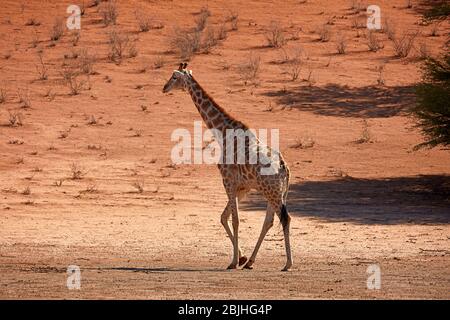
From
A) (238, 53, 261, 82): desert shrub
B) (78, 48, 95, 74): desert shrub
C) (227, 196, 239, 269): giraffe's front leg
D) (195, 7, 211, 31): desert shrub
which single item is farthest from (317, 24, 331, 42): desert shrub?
(227, 196, 239, 269): giraffe's front leg

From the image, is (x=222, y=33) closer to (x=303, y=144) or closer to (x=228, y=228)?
(x=303, y=144)

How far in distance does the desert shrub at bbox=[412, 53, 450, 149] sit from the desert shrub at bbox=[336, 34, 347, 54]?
9.59 metres

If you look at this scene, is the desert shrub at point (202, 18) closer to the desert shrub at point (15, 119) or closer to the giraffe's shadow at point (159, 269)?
the desert shrub at point (15, 119)

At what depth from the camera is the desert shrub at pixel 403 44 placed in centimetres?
3153

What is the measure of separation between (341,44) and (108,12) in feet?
26.0

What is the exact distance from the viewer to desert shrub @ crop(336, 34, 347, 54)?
31078 millimetres

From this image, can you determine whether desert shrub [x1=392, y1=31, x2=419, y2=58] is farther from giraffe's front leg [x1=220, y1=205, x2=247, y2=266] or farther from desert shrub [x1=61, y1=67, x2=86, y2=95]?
giraffe's front leg [x1=220, y1=205, x2=247, y2=266]

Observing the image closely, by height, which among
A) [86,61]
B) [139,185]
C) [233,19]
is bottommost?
[139,185]

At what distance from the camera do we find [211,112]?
46.7ft

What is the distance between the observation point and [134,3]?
35.1 metres

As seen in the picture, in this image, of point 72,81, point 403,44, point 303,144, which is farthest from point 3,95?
point 403,44

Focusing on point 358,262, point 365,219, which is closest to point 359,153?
point 365,219
